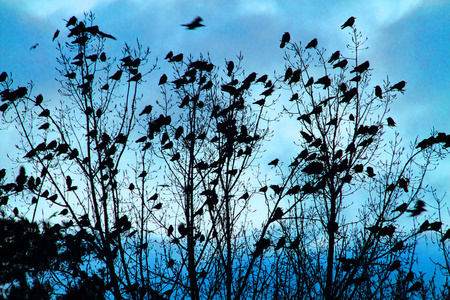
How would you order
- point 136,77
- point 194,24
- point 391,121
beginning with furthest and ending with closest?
point 391,121
point 136,77
point 194,24

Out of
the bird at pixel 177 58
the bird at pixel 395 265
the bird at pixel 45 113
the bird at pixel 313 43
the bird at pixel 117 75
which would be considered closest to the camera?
the bird at pixel 395 265

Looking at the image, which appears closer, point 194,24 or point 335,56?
point 194,24

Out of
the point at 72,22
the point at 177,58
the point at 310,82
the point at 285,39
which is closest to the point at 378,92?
the point at 310,82

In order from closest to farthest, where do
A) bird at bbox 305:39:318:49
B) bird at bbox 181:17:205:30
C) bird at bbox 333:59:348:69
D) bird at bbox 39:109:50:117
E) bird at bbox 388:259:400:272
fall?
bird at bbox 181:17:205:30, bird at bbox 388:259:400:272, bird at bbox 39:109:50:117, bird at bbox 333:59:348:69, bird at bbox 305:39:318:49

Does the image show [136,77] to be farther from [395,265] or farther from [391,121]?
[395,265]

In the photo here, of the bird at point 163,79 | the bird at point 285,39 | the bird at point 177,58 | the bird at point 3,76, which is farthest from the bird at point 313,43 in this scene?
the bird at point 3,76

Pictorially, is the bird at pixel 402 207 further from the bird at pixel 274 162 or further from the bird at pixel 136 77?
the bird at pixel 136 77

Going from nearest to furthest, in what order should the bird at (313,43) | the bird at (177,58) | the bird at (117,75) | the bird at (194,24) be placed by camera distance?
the bird at (194,24)
the bird at (117,75)
the bird at (177,58)
the bird at (313,43)

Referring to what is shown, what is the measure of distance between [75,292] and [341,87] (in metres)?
6.97

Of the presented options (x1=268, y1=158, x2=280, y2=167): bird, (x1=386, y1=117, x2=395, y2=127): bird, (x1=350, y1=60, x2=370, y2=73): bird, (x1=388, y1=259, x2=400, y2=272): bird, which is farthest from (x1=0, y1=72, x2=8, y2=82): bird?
(x1=388, y1=259, x2=400, y2=272): bird

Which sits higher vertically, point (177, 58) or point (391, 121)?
point (177, 58)

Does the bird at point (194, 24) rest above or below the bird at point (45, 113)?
below

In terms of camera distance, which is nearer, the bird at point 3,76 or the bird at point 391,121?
the bird at point 3,76

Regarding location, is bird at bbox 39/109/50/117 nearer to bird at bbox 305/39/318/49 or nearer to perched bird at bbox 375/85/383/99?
bird at bbox 305/39/318/49
